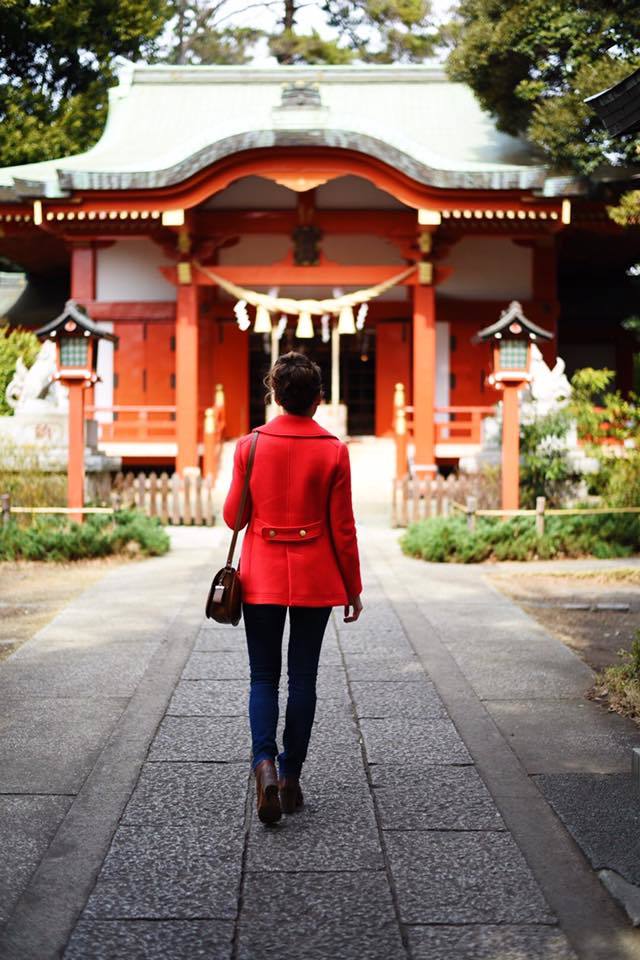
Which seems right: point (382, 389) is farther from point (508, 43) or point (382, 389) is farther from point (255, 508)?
point (255, 508)

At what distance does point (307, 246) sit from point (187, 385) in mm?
2912

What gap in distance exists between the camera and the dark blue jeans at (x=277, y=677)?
3.83 meters

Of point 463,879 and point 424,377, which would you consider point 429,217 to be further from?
point 463,879

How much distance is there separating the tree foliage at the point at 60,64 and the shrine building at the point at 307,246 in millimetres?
3859

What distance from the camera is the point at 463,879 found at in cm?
329

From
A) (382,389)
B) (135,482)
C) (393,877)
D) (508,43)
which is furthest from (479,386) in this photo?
(393,877)

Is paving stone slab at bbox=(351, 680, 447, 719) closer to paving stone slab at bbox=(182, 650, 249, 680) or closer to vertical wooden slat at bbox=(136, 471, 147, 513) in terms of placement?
paving stone slab at bbox=(182, 650, 249, 680)

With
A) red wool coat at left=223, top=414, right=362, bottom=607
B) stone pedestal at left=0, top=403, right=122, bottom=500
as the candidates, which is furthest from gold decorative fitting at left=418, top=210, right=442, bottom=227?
red wool coat at left=223, top=414, right=362, bottom=607

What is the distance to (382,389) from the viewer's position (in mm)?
19828

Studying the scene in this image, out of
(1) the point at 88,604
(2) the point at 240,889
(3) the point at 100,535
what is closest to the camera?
(2) the point at 240,889

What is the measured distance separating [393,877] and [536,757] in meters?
1.44

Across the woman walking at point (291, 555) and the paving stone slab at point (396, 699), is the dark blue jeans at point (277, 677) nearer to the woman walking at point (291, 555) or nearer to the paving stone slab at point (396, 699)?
the woman walking at point (291, 555)

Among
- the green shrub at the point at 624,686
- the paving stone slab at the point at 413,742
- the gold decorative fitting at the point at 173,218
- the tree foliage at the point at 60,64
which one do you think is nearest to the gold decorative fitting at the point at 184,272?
the gold decorative fitting at the point at 173,218

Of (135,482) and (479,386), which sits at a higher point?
(479,386)
